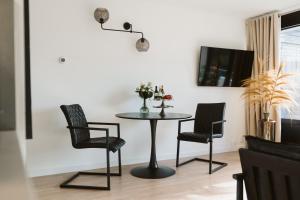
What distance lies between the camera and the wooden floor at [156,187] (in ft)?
9.60

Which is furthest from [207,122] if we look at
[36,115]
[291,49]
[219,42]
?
[36,115]

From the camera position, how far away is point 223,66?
193 inches

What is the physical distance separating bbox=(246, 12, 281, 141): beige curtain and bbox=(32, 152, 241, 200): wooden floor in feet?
4.79

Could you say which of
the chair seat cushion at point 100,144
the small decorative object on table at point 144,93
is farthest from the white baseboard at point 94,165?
the small decorative object on table at point 144,93

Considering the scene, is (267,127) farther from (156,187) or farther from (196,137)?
(156,187)

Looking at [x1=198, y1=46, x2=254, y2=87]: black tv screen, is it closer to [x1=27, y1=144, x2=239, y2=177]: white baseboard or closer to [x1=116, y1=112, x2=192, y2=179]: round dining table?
[x1=27, y1=144, x2=239, y2=177]: white baseboard

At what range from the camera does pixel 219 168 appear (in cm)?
395

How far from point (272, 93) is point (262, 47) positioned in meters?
0.93

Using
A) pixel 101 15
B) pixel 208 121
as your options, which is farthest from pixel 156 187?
pixel 101 15

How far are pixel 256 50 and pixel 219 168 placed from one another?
235cm

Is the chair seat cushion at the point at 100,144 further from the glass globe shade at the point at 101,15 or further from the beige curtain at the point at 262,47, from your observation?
the beige curtain at the point at 262,47

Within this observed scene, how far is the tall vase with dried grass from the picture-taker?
14.5 ft

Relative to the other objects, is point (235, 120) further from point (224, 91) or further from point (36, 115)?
point (36, 115)

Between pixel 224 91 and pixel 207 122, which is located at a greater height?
pixel 224 91
